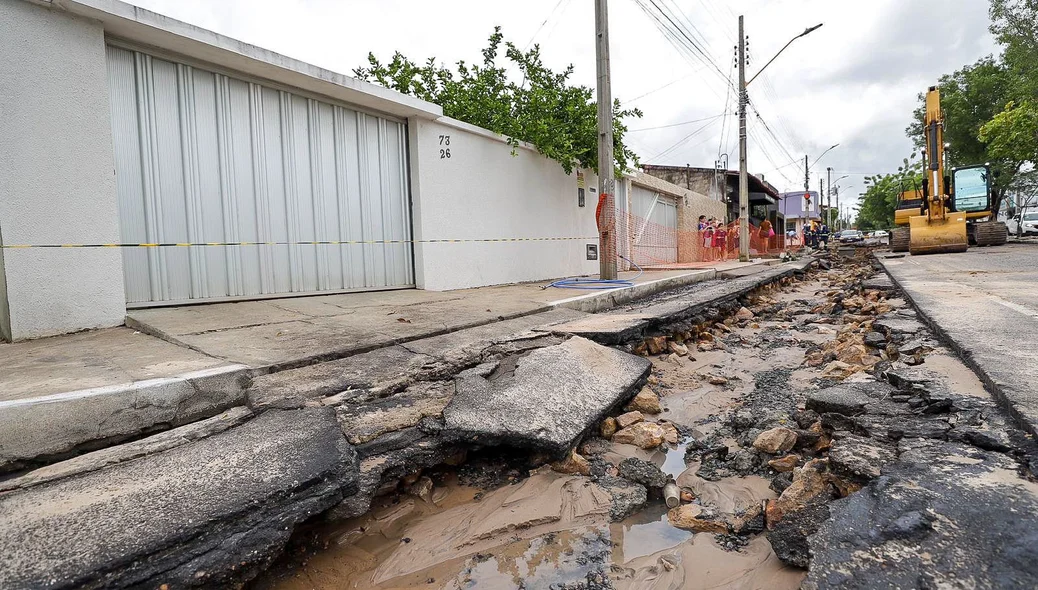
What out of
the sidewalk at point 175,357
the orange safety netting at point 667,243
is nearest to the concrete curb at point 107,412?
the sidewalk at point 175,357

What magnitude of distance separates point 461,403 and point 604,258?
6056mm

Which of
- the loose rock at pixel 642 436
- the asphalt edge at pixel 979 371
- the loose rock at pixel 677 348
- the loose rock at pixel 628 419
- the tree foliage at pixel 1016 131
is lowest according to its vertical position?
the loose rock at pixel 642 436

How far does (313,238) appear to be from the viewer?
5969 mm

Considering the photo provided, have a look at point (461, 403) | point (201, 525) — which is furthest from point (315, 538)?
point (461, 403)

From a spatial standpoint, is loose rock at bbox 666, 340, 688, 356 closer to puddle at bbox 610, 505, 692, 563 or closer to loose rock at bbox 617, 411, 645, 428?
loose rock at bbox 617, 411, 645, 428

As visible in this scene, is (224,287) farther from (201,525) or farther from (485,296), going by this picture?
(201,525)

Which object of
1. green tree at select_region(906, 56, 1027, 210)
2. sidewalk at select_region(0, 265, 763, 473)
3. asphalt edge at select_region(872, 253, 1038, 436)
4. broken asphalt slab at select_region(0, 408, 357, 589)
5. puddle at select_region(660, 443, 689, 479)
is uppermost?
green tree at select_region(906, 56, 1027, 210)

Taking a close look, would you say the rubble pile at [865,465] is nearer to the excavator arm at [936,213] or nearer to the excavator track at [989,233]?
the excavator arm at [936,213]

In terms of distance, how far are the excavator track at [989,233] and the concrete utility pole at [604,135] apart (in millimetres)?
13818

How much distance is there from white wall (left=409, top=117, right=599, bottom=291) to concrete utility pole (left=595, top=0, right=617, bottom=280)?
1376mm

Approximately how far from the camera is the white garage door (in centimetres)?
463

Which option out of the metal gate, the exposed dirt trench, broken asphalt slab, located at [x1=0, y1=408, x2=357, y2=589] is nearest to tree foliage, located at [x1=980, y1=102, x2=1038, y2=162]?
the metal gate

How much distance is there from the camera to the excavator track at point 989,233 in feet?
49.7

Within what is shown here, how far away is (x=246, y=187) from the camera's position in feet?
17.7
